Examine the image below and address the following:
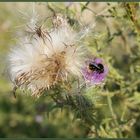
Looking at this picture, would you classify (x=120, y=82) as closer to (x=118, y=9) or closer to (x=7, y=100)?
(x=118, y=9)

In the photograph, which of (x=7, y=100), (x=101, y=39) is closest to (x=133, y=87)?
(x=101, y=39)

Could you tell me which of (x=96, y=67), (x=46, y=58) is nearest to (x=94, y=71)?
(x=96, y=67)

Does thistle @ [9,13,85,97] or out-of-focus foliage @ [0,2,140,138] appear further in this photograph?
out-of-focus foliage @ [0,2,140,138]

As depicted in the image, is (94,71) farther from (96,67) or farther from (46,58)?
(46,58)

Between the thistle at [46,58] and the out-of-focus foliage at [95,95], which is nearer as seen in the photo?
the thistle at [46,58]
